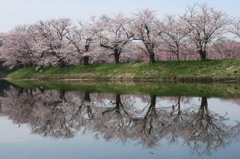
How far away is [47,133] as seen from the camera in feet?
29.3

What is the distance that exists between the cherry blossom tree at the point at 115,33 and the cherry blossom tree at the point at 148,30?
2.92m

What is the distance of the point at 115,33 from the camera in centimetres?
4619

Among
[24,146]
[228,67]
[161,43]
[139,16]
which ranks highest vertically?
[139,16]

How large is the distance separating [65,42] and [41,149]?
49.5 meters

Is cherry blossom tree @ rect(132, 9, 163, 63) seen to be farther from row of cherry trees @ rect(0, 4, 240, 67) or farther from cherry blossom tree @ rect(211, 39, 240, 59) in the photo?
cherry blossom tree @ rect(211, 39, 240, 59)

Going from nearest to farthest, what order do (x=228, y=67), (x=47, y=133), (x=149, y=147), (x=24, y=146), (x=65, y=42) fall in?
(x=149, y=147) < (x=24, y=146) < (x=47, y=133) < (x=228, y=67) < (x=65, y=42)

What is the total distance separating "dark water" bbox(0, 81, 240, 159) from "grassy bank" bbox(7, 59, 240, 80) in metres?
21.0

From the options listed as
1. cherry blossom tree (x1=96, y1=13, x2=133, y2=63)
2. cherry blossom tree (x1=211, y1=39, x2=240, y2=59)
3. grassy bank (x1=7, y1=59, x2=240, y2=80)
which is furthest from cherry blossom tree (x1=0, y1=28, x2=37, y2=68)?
cherry blossom tree (x1=211, y1=39, x2=240, y2=59)

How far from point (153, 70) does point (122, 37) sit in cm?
1037

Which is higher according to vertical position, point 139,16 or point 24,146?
point 139,16

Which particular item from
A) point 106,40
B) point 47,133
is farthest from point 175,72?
point 47,133

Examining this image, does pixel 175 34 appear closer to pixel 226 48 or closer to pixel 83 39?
pixel 83 39

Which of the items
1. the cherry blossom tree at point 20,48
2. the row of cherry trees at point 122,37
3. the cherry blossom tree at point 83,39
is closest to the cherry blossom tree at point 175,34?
the row of cherry trees at point 122,37

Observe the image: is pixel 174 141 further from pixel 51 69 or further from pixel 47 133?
pixel 51 69
